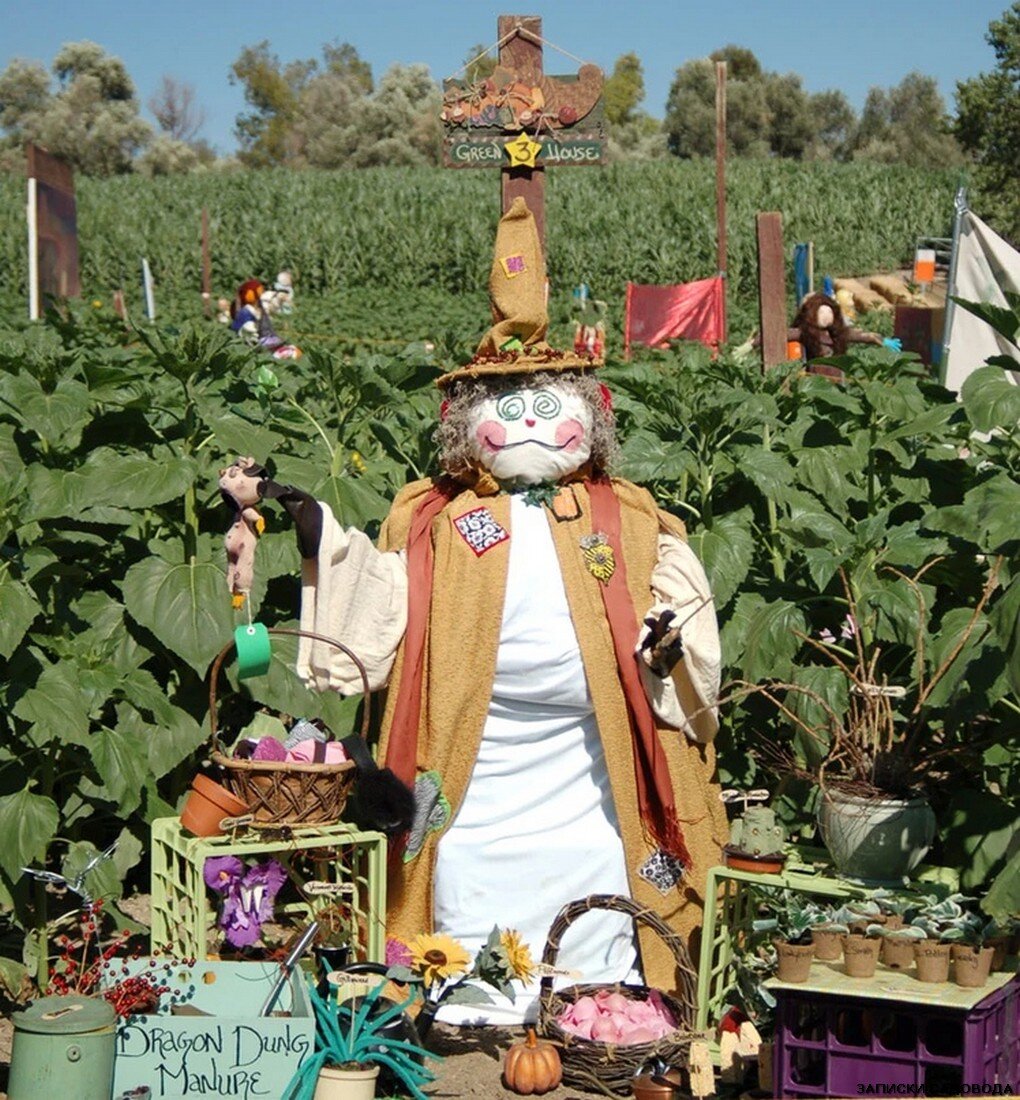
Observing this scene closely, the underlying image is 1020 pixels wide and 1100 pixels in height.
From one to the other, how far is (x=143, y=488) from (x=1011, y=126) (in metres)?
30.7

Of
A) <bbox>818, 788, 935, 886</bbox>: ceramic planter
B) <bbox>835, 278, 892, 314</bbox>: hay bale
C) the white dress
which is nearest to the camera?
<bbox>818, 788, 935, 886</bbox>: ceramic planter

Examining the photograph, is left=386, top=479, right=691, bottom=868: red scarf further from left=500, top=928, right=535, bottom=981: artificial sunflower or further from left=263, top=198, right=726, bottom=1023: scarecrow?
left=500, top=928, right=535, bottom=981: artificial sunflower

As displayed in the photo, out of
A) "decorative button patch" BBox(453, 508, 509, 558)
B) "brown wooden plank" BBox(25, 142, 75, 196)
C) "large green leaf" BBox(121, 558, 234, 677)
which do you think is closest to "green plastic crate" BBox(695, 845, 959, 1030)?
"decorative button patch" BBox(453, 508, 509, 558)

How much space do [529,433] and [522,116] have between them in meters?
1.56

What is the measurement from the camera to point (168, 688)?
4707mm

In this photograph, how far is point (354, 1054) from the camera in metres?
3.32

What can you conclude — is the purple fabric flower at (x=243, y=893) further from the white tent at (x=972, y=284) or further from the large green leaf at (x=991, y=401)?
the white tent at (x=972, y=284)

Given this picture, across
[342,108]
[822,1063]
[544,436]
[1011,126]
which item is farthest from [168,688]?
[342,108]

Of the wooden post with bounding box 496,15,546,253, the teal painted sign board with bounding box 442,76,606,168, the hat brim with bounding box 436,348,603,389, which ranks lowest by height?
the hat brim with bounding box 436,348,603,389

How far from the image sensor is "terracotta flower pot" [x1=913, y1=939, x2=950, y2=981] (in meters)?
3.26

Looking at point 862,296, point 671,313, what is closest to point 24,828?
point 671,313

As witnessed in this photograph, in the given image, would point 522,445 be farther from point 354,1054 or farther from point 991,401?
point 354,1054

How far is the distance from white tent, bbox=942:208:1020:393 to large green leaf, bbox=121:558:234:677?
3.80 metres

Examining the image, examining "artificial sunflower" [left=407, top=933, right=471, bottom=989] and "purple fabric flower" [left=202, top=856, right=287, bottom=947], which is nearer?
"artificial sunflower" [left=407, top=933, right=471, bottom=989]
